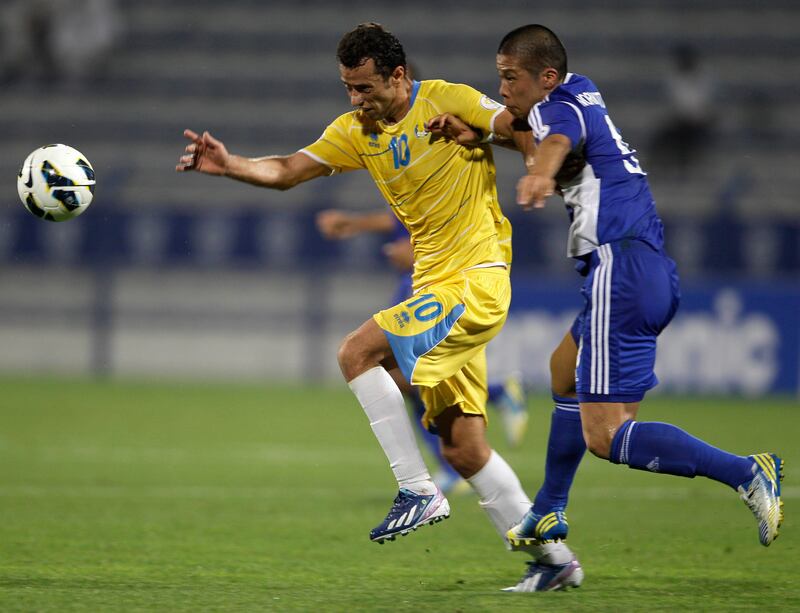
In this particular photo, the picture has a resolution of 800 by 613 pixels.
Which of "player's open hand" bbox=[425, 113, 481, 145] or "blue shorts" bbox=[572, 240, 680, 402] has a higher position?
"player's open hand" bbox=[425, 113, 481, 145]

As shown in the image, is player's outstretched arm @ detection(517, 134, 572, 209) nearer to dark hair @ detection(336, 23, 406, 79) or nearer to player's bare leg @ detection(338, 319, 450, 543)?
dark hair @ detection(336, 23, 406, 79)

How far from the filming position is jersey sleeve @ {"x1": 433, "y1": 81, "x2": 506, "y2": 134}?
480cm

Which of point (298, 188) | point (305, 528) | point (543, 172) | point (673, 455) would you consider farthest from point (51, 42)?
point (673, 455)

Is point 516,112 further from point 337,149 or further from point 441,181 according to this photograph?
point 337,149

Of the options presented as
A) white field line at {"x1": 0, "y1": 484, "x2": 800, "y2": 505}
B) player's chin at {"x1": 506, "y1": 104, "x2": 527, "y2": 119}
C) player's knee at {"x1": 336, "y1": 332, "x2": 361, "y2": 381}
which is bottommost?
white field line at {"x1": 0, "y1": 484, "x2": 800, "y2": 505}

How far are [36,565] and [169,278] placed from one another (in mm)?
11216

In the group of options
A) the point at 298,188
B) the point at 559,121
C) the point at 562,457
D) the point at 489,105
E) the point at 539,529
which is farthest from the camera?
the point at 298,188

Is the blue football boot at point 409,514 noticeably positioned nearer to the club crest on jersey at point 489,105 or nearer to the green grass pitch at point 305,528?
the green grass pitch at point 305,528

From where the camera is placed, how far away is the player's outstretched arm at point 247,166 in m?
4.98

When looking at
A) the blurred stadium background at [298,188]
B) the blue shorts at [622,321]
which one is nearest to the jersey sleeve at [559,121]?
the blue shorts at [622,321]

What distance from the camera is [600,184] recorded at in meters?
4.46

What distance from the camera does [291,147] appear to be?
1845 cm

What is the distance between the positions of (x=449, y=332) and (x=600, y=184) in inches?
30.0

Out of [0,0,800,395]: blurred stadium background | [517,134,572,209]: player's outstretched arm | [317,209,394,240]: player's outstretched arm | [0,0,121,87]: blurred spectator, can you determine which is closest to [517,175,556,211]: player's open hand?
[517,134,572,209]: player's outstretched arm
